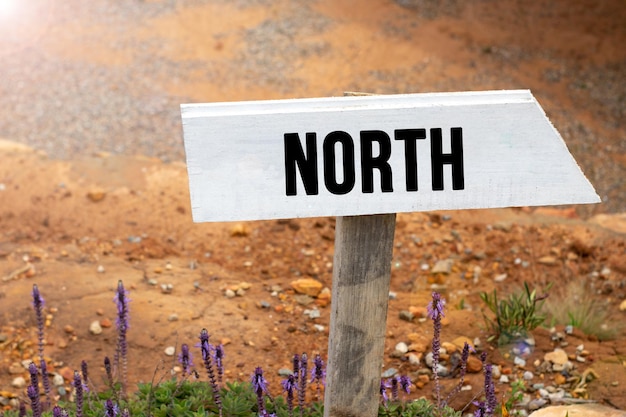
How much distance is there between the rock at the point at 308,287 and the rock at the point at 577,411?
5.54 feet

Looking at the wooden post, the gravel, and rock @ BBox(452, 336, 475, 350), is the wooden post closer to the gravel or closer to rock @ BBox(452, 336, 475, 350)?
rock @ BBox(452, 336, 475, 350)

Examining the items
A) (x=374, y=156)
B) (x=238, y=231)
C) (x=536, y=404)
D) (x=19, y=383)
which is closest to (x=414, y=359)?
(x=536, y=404)

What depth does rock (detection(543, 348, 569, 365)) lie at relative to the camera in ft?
13.6

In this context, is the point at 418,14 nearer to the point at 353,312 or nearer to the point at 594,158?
the point at 594,158

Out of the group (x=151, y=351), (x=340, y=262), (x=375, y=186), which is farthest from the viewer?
(x=151, y=351)

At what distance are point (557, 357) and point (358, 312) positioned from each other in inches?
67.1

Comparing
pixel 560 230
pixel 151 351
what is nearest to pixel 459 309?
pixel 560 230

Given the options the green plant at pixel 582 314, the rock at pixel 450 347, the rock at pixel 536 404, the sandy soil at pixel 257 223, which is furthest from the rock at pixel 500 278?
the rock at pixel 536 404

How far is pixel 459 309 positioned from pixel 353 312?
2057mm

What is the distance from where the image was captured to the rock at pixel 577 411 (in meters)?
3.50

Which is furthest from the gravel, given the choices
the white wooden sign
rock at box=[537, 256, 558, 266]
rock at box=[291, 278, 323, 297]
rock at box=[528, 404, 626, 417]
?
the white wooden sign

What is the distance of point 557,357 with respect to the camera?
4180mm

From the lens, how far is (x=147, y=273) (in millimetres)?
5117

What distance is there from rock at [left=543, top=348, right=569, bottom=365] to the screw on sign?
70.2 inches
